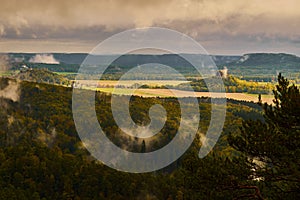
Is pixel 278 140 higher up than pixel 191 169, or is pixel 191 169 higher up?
pixel 278 140

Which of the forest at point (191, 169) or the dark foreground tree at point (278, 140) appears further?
the forest at point (191, 169)

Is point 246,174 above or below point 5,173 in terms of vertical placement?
above

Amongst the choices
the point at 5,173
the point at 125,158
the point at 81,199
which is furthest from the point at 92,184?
the point at 125,158

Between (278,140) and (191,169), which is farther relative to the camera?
(191,169)

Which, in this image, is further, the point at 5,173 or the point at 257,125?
the point at 5,173

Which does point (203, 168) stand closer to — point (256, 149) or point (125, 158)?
point (256, 149)

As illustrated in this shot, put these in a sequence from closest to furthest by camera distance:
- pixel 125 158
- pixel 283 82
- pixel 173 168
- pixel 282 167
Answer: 1. pixel 282 167
2. pixel 283 82
3. pixel 173 168
4. pixel 125 158

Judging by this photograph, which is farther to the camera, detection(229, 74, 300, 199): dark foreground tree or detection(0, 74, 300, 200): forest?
detection(0, 74, 300, 200): forest

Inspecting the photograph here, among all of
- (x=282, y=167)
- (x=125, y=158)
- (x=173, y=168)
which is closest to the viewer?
(x=282, y=167)
